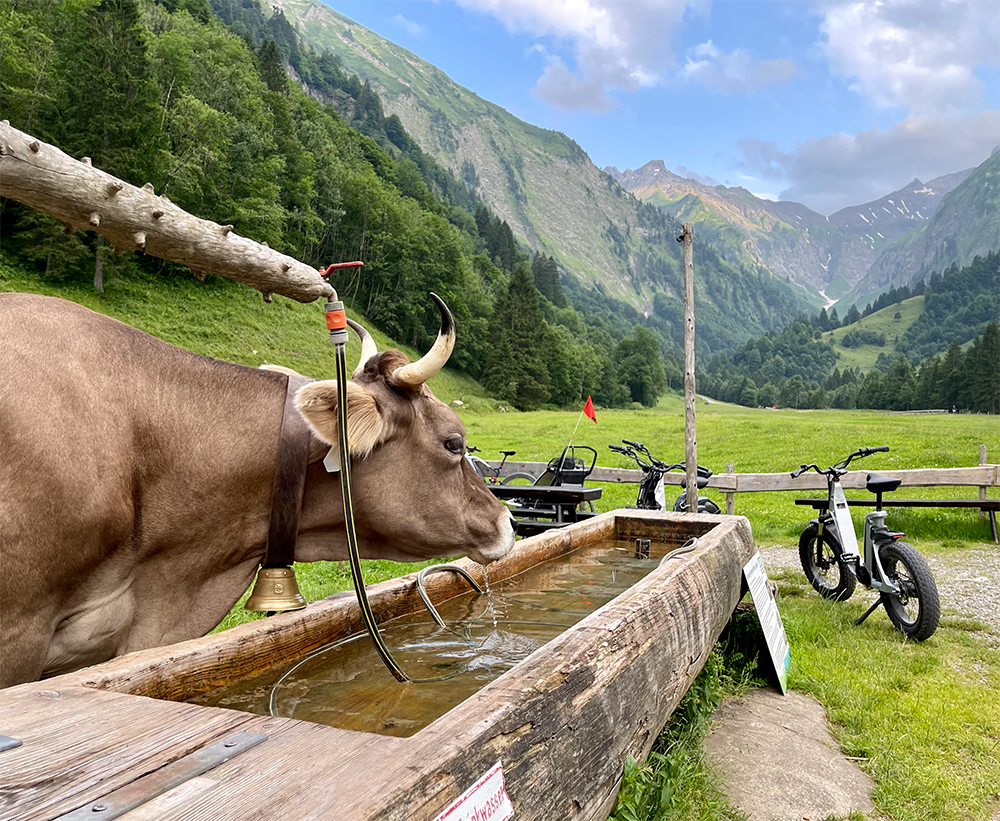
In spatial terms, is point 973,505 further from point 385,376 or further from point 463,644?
point 385,376

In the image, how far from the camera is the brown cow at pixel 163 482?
2.14 metres

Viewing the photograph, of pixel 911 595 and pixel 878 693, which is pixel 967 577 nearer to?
pixel 911 595

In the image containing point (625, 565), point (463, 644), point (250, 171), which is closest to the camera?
point (463, 644)

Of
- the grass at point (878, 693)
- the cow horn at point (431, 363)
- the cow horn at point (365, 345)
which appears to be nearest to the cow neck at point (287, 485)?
the cow horn at point (431, 363)

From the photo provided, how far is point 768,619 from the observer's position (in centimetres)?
468

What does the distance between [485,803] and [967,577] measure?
856 cm

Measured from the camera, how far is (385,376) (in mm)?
3125

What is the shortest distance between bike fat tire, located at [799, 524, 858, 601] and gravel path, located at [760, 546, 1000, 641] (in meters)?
0.85

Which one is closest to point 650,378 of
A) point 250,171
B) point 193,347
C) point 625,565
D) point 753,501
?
point 250,171

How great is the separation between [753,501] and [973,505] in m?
6.14

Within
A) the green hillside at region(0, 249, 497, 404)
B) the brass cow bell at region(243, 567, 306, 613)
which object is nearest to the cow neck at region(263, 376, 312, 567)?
the brass cow bell at region(243, 567, 306, 613)

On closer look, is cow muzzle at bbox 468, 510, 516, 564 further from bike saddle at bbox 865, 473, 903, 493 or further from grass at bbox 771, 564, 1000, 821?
bike saddle at bbox 865, 473, 903, 493

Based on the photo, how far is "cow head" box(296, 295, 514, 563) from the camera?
9.73 ft

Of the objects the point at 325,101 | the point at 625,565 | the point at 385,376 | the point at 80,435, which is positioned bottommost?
the point at 625,565
